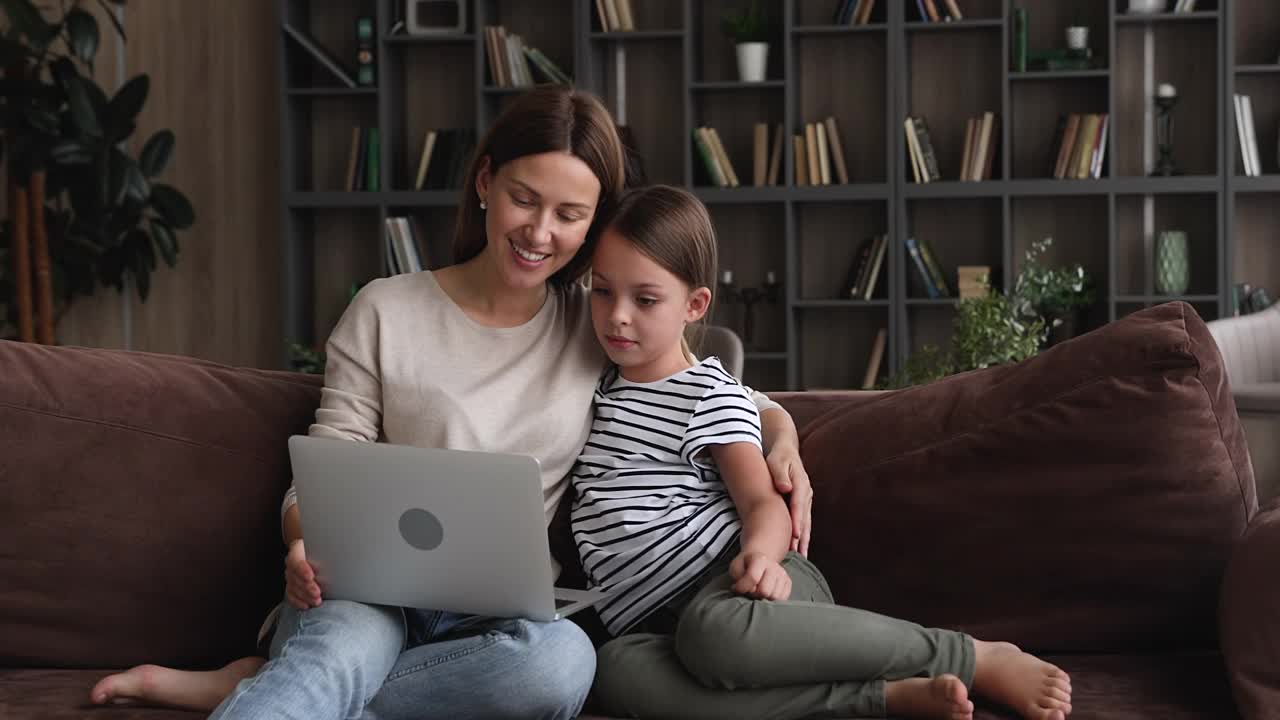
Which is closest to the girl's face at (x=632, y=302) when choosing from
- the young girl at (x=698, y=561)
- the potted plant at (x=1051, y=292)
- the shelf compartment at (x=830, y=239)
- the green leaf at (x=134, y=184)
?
the young girl at (x=698, y=561)

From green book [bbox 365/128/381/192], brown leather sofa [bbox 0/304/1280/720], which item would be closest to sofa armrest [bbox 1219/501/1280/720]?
brown leather sofa [bbox 0/304/1280/720]

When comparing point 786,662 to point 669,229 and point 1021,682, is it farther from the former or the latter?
point 669,229

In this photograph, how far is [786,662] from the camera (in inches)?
54.7

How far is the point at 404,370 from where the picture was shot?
66.3 inches

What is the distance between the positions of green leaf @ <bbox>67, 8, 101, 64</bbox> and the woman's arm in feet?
10.4

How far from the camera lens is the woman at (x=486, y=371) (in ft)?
4.68

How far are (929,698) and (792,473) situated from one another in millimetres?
349

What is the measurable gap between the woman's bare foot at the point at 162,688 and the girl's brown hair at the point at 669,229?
751 millimetres

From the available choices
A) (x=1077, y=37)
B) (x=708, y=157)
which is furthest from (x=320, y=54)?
(x=1077, y=37)

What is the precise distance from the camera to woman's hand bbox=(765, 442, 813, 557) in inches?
61.6

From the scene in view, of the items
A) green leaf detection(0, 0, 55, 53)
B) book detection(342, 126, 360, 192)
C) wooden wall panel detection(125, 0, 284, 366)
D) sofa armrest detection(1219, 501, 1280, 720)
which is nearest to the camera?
sofa armrest detection(1219, 501, 1280, 720)

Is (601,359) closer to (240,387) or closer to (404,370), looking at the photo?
(404,370)

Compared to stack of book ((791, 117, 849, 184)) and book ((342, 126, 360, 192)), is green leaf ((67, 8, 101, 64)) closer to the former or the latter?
book ((342, 126, 360, 192))

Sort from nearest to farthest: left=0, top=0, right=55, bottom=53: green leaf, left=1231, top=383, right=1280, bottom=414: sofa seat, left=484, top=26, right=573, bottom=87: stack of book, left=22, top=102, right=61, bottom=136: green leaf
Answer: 1. left=1231, top=383, right=1280, bottom=414: sofa seat
2. left=0, top=0, right=55, bottom=53: green leaf
3. left=22, top=102, right=61, bottom=136: green leaf
4. left=484, top=26, right=573, bottom=87: stack of book
